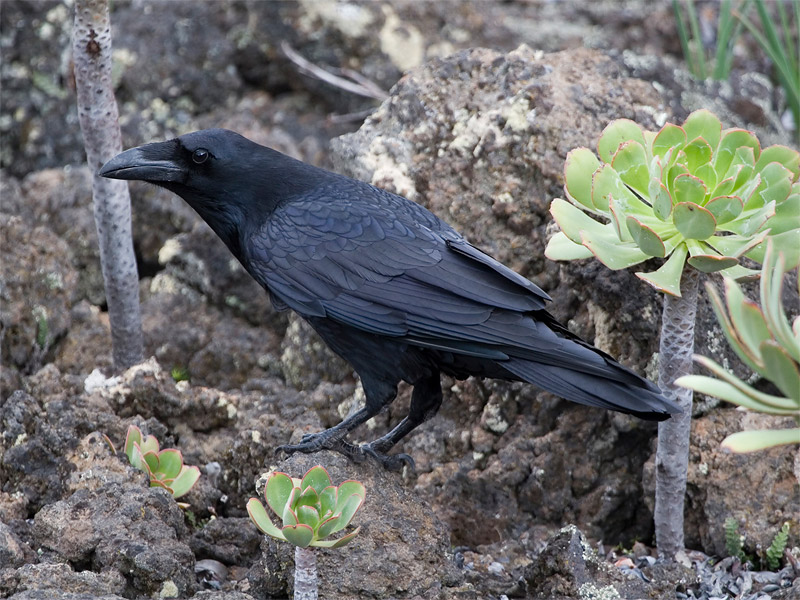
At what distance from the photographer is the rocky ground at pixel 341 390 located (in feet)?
10.8

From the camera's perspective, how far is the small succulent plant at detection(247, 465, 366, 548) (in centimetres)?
276

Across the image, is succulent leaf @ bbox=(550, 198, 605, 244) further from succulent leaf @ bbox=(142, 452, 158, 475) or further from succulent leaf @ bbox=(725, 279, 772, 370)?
succulent leaf @ bbox=(142, 452, 158, 475)

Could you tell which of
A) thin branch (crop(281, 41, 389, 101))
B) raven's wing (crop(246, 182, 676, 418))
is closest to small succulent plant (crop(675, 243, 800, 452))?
raven's wing (crop(246, 182, 676, 418))

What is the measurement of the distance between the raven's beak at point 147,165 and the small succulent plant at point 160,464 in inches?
40.7

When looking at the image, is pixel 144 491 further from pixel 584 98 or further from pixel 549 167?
pixel 584 98

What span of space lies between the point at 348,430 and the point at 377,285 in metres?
0.59

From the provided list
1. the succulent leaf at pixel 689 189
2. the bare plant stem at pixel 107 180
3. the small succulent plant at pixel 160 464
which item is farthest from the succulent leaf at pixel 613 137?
the bare plant stem at pixel 107 180

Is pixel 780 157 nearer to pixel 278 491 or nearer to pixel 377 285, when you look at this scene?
pixel 377 285

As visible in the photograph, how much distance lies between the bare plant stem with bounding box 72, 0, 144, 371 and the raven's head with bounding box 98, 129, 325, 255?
40 centimetres

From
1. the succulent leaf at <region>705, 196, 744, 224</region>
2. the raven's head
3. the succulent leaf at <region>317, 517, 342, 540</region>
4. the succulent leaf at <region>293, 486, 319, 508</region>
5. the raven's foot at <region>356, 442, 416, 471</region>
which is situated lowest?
the raven's foot at <region>356, 442, 416, 471</region>

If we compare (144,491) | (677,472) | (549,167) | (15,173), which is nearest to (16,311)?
(144,491)

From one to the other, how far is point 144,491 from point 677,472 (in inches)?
74.6

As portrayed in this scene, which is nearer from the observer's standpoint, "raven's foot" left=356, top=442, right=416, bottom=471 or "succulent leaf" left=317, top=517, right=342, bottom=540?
"succulent leaf" left=317, top=517, right=342, bottom=540

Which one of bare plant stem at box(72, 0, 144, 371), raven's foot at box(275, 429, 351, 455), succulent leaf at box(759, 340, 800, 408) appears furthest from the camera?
bare plant stem at box(72, 0, 144, 371)
